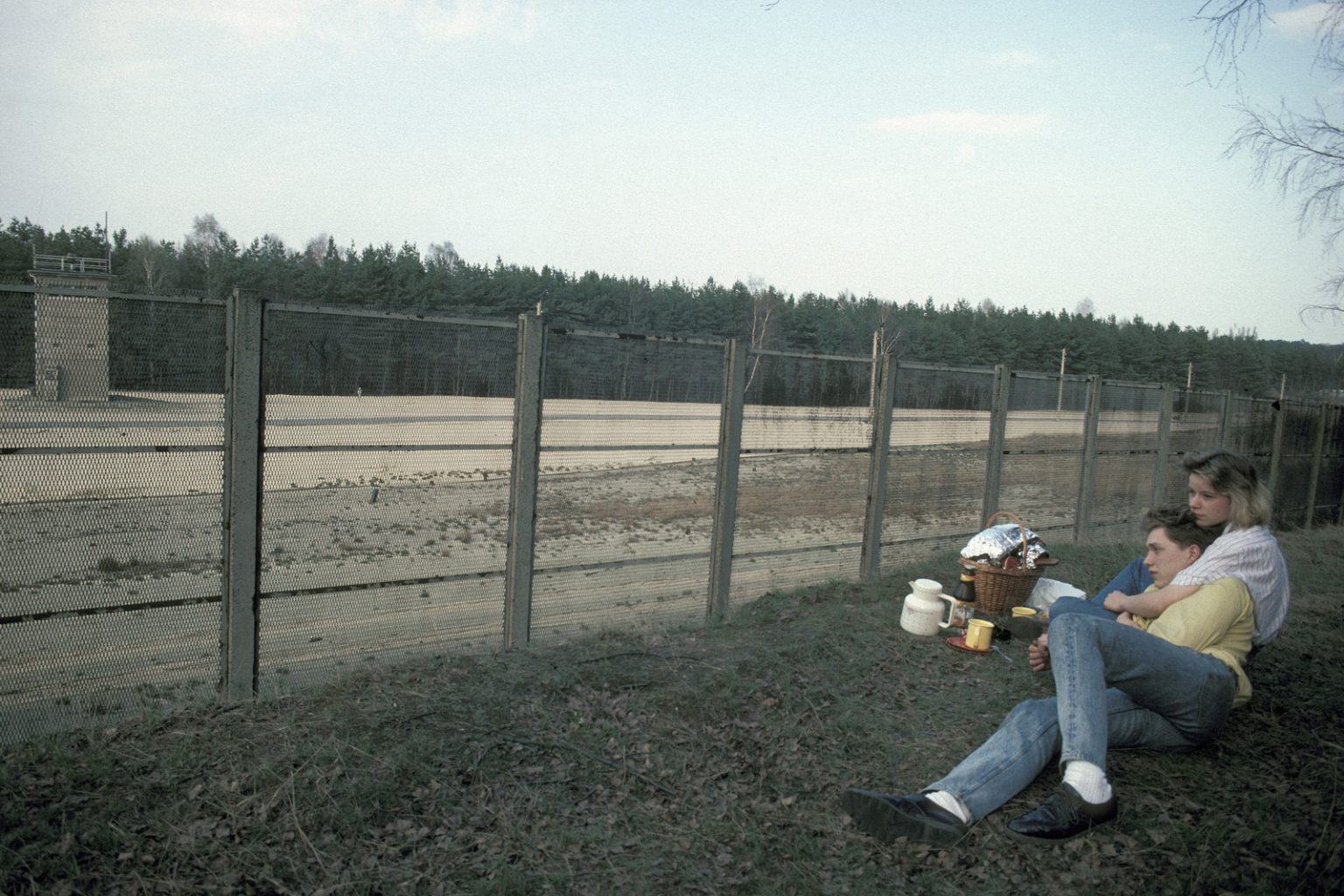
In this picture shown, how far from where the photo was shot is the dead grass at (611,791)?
2.99 m

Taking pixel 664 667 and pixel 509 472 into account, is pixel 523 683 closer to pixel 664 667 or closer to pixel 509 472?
pixel 664 667

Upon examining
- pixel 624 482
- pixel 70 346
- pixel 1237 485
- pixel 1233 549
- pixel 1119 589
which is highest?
pixel 70 346

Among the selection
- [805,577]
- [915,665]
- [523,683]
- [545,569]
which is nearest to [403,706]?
[523,683]

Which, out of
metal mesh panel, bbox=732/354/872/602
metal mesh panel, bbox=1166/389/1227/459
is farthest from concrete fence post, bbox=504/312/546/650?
metal mesh panel, bbox=1166/389/1227/459

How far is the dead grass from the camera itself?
299 cm

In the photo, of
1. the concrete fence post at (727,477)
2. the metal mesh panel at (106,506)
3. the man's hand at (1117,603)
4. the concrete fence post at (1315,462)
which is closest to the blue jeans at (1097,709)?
the man's hand at (1117,603)

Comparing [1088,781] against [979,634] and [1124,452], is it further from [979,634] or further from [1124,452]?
[1124,452]

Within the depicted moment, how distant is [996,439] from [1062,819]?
6.35 m

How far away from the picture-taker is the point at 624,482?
633cm

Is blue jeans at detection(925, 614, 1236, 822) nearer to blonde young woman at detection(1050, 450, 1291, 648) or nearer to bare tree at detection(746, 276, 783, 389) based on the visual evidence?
blonde young woman at detection(1050, 450, 1291, 648)

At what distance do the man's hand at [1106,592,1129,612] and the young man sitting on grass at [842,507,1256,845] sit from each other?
0.77ft

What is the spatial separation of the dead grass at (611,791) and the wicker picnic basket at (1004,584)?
1352 millimetres

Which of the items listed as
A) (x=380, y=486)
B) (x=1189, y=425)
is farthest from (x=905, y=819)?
(x=1189, y=425)

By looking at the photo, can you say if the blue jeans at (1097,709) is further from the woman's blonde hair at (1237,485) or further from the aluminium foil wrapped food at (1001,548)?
the aluminium foil wrapped food at (1001,548)
